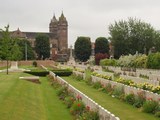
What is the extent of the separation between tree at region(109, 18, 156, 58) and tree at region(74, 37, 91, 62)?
76.9 ft

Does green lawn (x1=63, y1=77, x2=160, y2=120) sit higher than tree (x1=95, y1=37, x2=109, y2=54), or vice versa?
tree (x1=95, y1=37, x2=109, y2=54)

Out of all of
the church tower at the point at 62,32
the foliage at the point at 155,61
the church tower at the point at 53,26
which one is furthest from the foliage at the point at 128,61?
the church tower at the point at 53,26

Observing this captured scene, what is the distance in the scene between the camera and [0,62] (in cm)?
7475

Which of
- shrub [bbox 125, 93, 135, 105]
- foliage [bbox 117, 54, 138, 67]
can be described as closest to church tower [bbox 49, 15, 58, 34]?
foliage [bbox 117, 54, 138, 67]

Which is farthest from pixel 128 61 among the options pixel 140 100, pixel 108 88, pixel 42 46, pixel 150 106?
pixel 42 46

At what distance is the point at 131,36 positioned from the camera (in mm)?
85375

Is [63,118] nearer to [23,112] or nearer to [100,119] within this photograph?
[23,112]

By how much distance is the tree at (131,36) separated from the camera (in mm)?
84500

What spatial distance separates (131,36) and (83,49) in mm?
25943

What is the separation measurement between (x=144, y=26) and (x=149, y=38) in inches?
113

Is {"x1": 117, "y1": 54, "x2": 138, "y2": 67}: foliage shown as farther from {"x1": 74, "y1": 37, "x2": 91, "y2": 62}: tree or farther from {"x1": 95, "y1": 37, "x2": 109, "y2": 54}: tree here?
{"x1": 74, "y1": 37, "x2": 91, "y2": 62}: tree

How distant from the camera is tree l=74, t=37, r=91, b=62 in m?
109

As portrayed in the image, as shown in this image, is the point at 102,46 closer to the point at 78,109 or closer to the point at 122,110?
the point at 122,110

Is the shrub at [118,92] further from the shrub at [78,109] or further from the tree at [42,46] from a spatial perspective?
the tree at [42,46]
